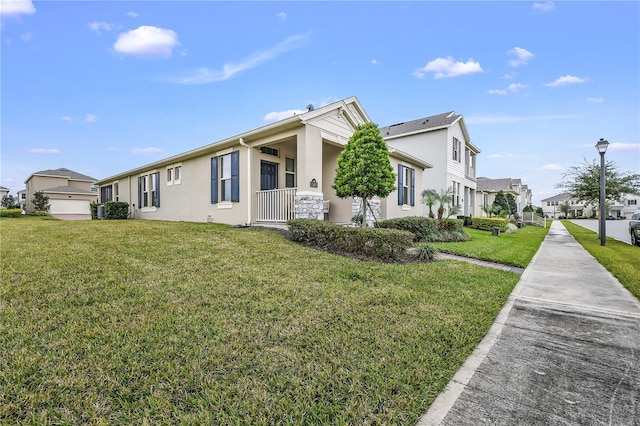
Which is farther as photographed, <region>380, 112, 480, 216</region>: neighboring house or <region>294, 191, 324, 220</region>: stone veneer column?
<region>380, 112, 480, 216</region>: neighboring house

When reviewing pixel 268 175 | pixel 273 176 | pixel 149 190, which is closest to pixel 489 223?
pixel 273 176

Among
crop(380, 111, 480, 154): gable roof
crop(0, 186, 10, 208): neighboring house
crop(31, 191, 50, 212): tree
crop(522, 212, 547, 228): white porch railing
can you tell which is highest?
crop(380, 111, 480, 154): gable roof

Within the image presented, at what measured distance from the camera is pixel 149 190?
16.4 metres

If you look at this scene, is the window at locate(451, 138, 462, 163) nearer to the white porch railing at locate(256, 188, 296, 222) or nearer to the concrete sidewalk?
the white porch railing at locate(256, 188, 296, 222)

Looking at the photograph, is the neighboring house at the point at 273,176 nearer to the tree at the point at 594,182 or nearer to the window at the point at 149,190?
the window at the point at 149,190

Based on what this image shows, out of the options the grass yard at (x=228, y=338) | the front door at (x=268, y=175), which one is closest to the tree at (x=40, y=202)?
the front door at (x=268, y=175)

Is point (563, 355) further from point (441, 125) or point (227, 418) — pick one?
point (441, 125)

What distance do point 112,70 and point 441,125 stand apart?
56.9ft

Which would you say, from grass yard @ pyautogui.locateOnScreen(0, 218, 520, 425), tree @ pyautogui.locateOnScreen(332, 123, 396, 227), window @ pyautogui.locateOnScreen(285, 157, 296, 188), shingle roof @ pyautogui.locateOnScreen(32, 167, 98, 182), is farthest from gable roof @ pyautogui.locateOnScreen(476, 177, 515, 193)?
shingle roof @ pyautogui.locateOnScreen(32, 167, 98, 182)

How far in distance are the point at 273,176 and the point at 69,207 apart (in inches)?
1194

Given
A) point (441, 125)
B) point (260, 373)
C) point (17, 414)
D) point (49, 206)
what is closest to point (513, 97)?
point (441, 125)

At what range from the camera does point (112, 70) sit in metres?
12.6

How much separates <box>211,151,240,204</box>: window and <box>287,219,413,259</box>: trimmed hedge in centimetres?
387

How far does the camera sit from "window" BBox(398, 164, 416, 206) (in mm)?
14103
